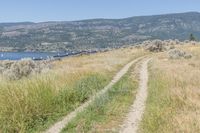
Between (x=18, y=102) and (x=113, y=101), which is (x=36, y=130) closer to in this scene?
(x=18, y=102)

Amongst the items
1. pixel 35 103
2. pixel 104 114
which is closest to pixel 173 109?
pixel 104 114

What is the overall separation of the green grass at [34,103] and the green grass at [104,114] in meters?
0.85

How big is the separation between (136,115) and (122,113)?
2.51 ft

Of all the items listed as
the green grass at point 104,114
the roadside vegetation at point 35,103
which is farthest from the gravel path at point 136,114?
the roadside vegetation at point 35,103

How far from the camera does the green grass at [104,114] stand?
1453 centimetres

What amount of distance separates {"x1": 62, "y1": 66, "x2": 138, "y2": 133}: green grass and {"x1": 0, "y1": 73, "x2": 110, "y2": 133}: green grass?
854mm

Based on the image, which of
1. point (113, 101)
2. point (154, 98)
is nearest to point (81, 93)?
point (113, 101)

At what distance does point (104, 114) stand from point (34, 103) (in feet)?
7.70

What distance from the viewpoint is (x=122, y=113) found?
17.0 meters

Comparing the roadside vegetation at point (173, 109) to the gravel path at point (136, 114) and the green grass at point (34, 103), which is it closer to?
the gravel path at point (136, 114)

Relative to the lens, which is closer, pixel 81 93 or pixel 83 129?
pixel 83 129

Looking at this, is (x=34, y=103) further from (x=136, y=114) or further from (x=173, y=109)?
(x=173, y=109)

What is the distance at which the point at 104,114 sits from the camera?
16.7m

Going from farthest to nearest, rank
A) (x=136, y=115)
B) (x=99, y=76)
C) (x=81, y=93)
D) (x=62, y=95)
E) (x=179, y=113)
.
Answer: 1. (x=99, y=76)
2. (x=81, y=93)
3. (x=62, y=95)
4. (x=136, y=115)
5. (x=179, y=113)
